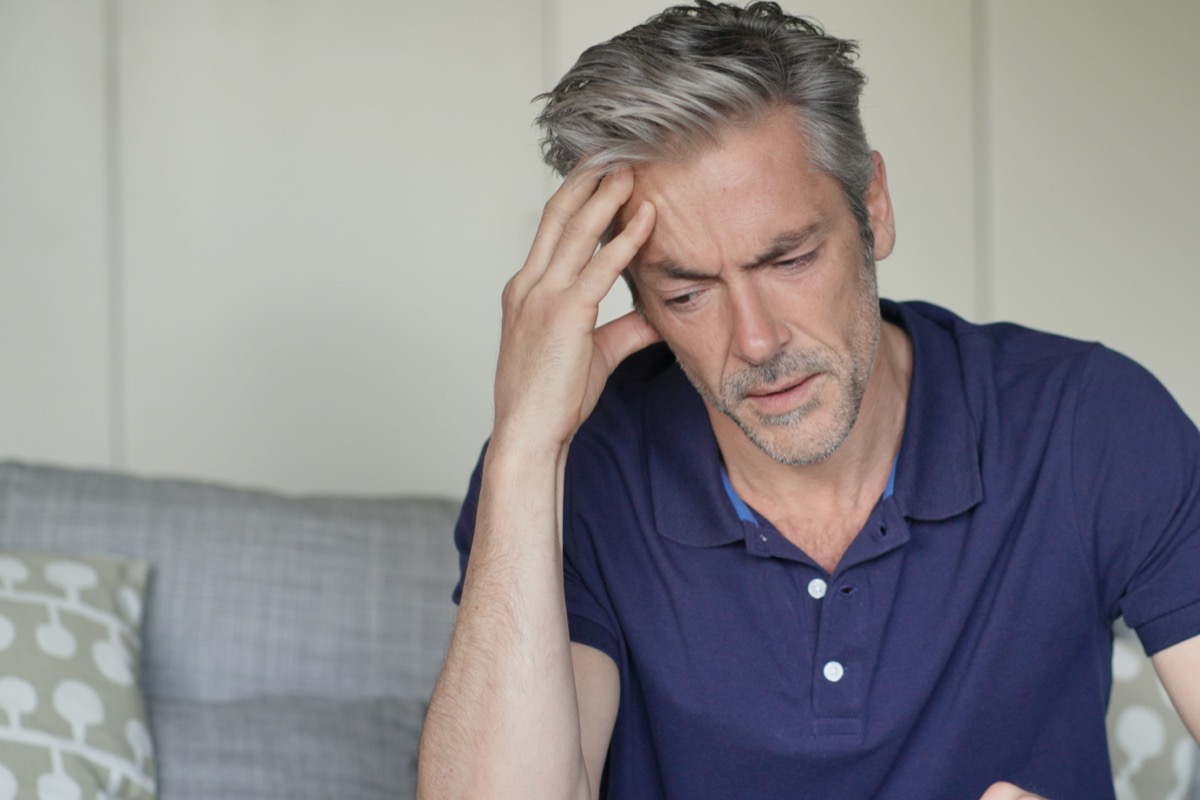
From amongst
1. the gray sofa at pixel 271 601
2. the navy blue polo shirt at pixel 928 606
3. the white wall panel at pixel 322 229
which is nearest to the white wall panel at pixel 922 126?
the white wall panel at pixel 322 229

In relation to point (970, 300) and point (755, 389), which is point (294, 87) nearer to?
point (970, 300)

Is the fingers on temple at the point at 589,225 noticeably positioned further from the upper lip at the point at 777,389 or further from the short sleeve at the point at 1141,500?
the short sleeve at the point at 1141,500

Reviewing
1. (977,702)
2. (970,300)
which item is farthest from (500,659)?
(970,300)

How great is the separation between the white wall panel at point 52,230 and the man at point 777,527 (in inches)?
65.1

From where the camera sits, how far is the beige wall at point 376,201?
3045mm

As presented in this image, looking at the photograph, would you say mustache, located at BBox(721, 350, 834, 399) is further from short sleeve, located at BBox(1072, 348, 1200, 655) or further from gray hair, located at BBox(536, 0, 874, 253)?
short sleeve, located at BBox(1072, 348, 1200, 655)

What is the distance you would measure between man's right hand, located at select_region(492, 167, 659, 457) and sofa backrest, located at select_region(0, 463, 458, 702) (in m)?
0.90

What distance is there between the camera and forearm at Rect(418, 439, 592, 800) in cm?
152

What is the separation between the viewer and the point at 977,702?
5.36ft

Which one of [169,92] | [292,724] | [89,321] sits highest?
[169,92]

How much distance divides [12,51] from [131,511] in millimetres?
1145

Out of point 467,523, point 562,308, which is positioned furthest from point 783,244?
point 467,523

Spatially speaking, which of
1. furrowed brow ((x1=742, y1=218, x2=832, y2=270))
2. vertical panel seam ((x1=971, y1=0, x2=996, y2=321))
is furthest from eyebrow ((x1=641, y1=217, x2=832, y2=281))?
vertical panel seam ((x1=971, y1=0, x2=996, y2=321))

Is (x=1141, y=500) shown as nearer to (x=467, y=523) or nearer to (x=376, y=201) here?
(x=467, y=523)
